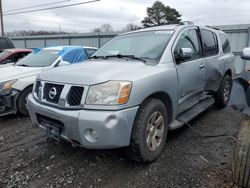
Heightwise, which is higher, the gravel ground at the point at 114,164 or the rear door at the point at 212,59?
the rear door at the point at 212,59

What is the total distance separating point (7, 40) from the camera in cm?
897

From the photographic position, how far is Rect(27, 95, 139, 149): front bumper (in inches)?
92.1

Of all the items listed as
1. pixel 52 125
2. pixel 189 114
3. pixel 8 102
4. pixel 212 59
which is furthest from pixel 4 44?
pixel 189 114

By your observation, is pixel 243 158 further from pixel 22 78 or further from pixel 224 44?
pixel 22 78

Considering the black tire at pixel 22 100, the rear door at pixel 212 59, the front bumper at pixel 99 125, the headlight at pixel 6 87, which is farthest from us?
the black tire at pixel 22 100

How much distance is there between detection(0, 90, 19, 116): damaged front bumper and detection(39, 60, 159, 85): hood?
1847mm

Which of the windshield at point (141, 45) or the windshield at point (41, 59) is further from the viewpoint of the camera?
the windshield at point (41, 59)

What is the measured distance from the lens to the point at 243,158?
2203 millimetres

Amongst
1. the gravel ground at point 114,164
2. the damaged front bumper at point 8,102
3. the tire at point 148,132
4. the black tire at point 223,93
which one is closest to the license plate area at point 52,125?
the gravel ground at point 114,164

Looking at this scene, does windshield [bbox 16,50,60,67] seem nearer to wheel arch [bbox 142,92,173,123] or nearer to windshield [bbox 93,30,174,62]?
windshield [bbox 93,30,174,62]

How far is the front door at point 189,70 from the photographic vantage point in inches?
132

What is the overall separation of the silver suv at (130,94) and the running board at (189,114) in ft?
0.05

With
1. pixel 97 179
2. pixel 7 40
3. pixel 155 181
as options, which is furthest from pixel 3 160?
pixel 7 40

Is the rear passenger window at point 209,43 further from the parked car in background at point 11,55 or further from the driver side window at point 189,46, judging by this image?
the parked car in background at point 11,55
